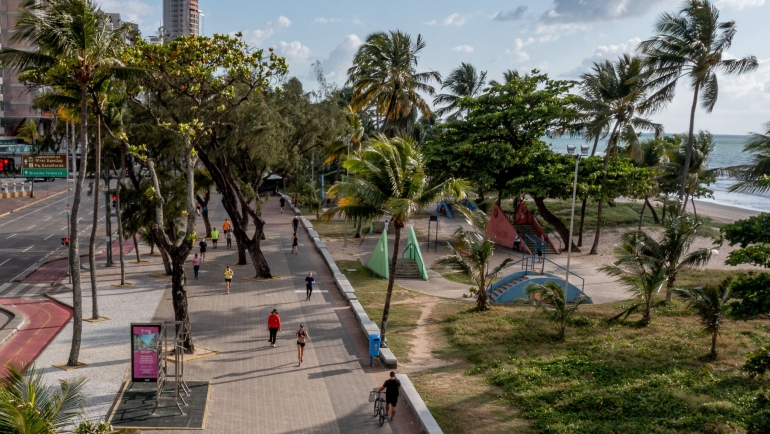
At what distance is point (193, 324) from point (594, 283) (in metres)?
17.9

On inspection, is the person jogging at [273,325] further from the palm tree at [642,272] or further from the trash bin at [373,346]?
the palm tree at [642,272]

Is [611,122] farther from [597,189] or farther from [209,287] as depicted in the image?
[209,287]

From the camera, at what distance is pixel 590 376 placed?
56.4ft

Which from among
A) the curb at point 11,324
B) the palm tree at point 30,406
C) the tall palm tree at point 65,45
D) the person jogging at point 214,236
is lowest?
the curb at point 11,324

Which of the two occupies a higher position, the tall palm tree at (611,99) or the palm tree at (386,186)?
the tall palm tree at (611,99)

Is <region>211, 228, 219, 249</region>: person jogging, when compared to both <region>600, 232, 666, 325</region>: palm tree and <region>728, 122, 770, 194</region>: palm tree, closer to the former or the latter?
<region>600, 232, 666, 325</region>: palm tree

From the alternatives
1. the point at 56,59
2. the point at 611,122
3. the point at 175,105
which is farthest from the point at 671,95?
the point at 56,59

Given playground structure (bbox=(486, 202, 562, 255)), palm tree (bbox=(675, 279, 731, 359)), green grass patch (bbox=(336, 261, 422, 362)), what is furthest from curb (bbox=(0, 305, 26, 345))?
playground structure (bbox=(486, 202, 562, 255))

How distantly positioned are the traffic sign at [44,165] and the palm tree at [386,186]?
31.5m

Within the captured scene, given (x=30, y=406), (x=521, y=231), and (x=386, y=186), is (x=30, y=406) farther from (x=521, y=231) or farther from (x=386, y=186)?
(x=521, y=231)

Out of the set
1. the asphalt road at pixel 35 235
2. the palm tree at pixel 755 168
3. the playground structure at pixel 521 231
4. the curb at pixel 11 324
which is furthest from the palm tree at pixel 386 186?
the asphalt road at pixel 35 235

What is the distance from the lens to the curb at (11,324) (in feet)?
69.6

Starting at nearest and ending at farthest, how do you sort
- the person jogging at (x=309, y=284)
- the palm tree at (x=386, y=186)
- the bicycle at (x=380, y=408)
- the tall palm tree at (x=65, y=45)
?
the bicycle at (x=380, y=408), the tall palm tree at (x=65, y=45), the palm tree at (x=386, y=186), the person jogging at (x=309, y=284)

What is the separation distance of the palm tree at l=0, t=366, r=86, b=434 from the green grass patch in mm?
10930
